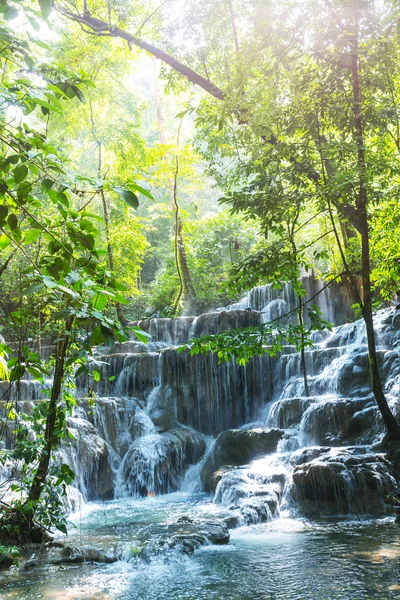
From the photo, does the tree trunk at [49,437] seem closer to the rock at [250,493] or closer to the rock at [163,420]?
the rock at [250,493]

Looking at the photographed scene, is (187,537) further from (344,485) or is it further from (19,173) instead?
(19,173)

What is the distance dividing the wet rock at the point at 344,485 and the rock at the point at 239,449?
2.31 m

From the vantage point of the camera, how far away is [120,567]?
5781 millimetres

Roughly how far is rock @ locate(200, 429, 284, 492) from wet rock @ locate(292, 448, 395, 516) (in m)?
2.31

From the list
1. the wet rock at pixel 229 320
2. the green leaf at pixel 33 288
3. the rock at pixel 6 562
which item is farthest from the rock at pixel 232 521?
the wet rock at pixel 229 320

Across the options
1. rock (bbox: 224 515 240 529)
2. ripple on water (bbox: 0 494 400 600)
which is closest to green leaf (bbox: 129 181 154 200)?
ripple on water (bbox: 0 494 400 600)

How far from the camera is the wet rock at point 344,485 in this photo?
25.2 ft

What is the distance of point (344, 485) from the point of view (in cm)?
778

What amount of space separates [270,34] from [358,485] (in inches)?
255

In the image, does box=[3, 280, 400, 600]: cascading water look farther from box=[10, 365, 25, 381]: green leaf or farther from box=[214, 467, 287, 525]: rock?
box=[10, 365, 25, 381]: green leaf

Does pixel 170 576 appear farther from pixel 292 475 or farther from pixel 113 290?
pixel 113 290

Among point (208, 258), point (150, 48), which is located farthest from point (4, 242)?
point (208, 258)

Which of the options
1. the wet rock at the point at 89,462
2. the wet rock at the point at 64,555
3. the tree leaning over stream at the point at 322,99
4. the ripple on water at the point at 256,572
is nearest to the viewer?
the ripple on water at the point at 256,572

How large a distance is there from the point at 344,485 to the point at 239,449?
133 inches
